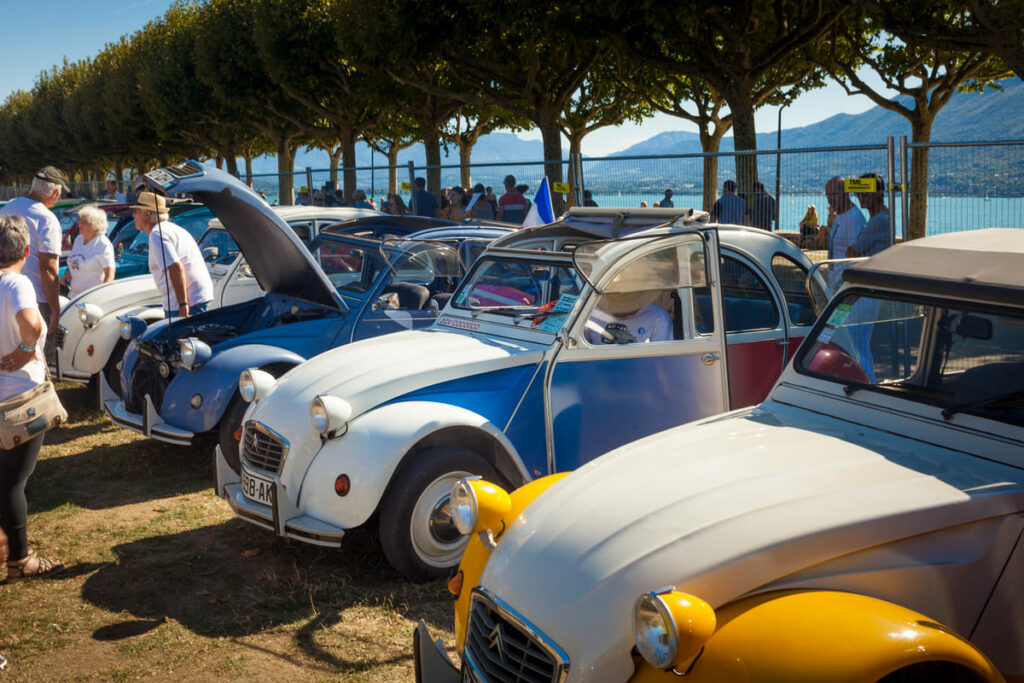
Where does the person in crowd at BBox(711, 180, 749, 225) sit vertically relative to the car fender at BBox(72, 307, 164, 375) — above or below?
above

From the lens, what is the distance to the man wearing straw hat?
24.6 ft

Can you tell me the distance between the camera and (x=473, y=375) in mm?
4895

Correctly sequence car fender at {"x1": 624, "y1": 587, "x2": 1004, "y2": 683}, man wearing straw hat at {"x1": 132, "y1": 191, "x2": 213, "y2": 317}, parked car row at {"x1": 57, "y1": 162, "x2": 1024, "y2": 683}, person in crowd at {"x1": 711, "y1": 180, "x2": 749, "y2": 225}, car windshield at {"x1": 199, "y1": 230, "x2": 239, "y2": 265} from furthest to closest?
car windshield at {"x1": 199, "y1": 230, "x2": 239, "y2": 265}, person in crowd at {"x1": 711, "y1": 180, "x2": 749, "y2": 225}, man wearing straw hat at {"x1": 132, "y1": 191, "x2": 213, "y2": 317}, parked car row at {"x1": 57, "y1": 162, "x2": 1024, "y2": 683}, car fender at {"x1": 624, "y1": 587, "x2": 1004, "y2": 683}

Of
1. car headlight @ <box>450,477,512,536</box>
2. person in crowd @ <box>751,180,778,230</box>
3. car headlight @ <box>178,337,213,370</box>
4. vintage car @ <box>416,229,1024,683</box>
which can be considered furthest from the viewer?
person in crowd @ <box>751,180,778,230</box>

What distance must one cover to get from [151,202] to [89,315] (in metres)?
1.82

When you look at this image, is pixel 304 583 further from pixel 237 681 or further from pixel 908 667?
pixel 908 667

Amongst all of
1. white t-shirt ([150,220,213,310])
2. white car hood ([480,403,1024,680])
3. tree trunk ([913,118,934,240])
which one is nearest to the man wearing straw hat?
white t-shirt ([150,220,213,310])

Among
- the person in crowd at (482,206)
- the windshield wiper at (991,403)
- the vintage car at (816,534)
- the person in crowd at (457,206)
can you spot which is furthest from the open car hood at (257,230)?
the person in crowd at (457,206)

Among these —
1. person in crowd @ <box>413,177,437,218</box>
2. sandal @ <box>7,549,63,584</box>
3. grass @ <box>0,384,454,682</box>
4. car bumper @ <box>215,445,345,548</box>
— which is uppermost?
person in crowd @ <box>413,177,437,218</box>

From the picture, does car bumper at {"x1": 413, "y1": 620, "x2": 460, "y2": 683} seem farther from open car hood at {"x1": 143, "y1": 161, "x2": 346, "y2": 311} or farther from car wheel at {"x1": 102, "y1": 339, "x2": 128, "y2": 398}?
car wheel at {"x1": 102, "y1": 339, "x2": 128, "y2": 398}

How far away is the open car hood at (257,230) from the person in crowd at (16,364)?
164cm

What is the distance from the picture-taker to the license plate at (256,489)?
482cm

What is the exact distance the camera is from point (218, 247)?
32.2ft

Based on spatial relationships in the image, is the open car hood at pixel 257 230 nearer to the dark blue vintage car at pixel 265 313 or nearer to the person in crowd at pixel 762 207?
the dark blue vintage car at pixel 265 313
